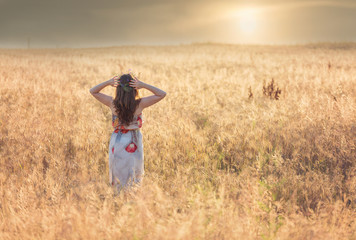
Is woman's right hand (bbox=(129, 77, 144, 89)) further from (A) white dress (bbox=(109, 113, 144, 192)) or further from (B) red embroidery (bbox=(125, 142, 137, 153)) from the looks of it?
(B) red embroidery (bbox=(125, 142, 137, 153))

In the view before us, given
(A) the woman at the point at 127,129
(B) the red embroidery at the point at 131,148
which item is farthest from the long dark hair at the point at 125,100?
(B) the red embroidery at the point at 131,148

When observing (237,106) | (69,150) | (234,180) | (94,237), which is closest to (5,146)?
(69,150)

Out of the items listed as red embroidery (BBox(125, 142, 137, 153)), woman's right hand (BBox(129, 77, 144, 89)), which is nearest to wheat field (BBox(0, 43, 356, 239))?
red embroidery (BBox(125, 142, 137, 153))

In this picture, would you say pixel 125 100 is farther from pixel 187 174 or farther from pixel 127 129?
pixel 187 174

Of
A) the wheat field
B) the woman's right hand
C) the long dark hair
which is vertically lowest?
the wheat field

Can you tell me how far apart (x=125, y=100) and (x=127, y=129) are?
0.36m

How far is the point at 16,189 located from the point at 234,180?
8.24ft

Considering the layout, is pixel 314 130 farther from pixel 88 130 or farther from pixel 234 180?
pixel 88 130

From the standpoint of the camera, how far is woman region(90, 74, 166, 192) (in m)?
3.01

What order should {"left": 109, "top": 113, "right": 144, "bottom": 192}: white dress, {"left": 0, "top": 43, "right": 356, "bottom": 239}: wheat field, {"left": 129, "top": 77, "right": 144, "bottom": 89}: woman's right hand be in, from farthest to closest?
{"left": 109, "top": 113, "right": 144, "bottom": 192}: white dress, {"left": 129, "top": 77, "right": 144, "bottom": 89}: woman's right hand, {"left": 0, "top": 43, "right": 356, "bottom": 239}: wheat field

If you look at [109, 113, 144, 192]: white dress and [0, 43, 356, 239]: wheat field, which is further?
[109, 113, 144, 192]: white dress

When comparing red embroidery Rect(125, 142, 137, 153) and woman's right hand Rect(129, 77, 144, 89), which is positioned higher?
woman's right hand Rect(129, 77, 144, 89)

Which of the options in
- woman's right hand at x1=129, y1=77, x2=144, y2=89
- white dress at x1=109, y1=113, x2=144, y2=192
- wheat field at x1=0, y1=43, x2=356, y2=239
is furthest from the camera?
white dress at x1=109, y1=113, x2=144, y2=192

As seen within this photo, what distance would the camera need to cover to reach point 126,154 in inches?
122
